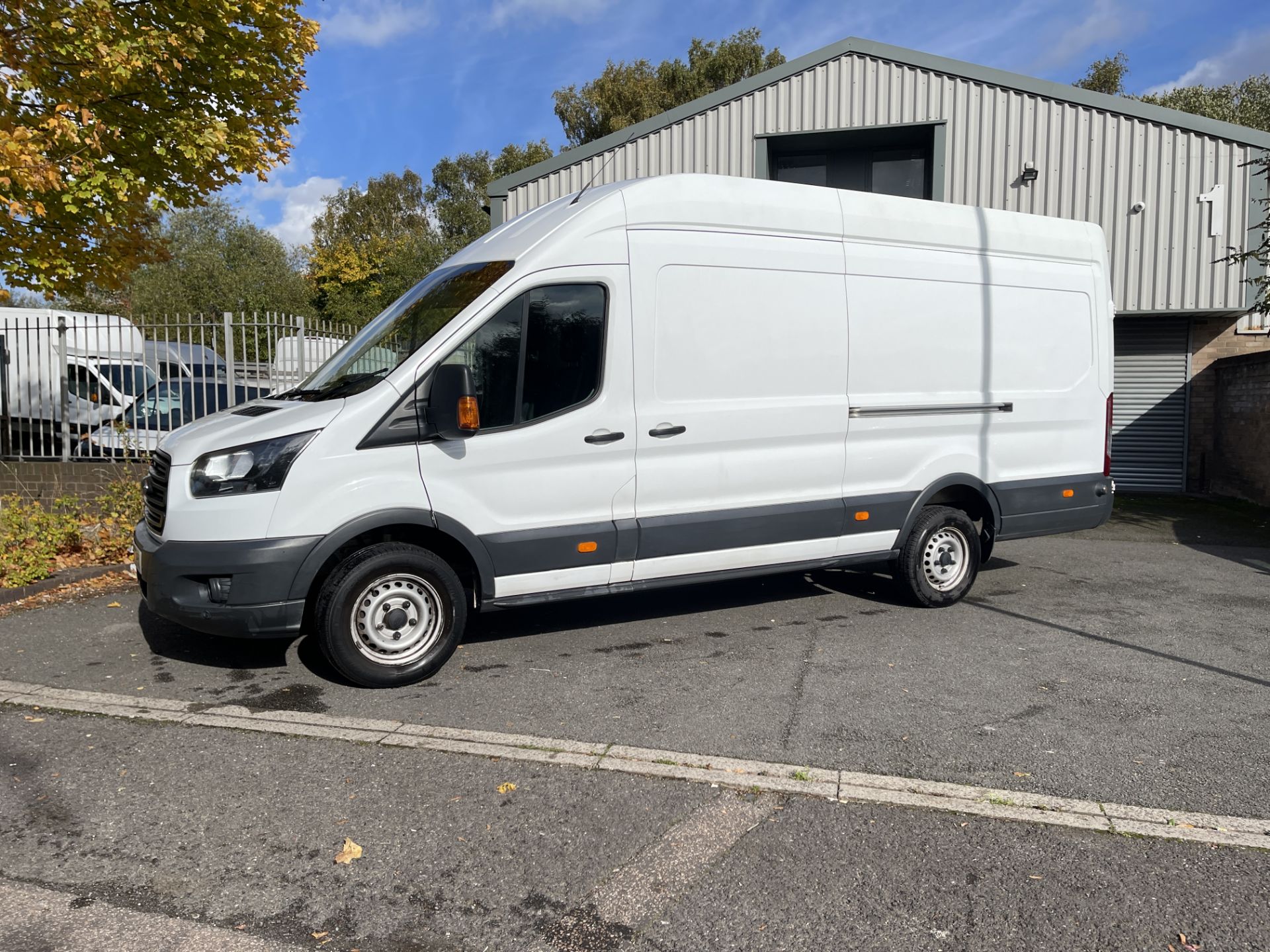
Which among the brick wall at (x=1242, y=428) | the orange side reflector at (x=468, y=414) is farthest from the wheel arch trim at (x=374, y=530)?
the brick wall at (x=1242, y=428)

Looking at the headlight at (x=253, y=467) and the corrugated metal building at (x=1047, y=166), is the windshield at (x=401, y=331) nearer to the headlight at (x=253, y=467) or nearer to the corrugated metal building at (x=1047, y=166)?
the headlight at (x=253, y=467)

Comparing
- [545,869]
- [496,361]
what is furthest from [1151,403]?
[545,869]

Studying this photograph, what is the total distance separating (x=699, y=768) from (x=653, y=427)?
7.07 ft

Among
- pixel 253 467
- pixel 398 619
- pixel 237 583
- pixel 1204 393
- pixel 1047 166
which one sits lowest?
pixel 398 619

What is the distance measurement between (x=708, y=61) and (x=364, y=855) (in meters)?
40.7

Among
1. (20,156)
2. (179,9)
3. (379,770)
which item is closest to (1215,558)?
(379,770)

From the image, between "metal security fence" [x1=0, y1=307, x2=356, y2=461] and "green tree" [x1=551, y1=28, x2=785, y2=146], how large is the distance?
30.4 metres

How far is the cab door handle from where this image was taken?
5312 mm

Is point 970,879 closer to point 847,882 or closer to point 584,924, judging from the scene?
point 847,882

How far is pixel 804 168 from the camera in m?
15.9

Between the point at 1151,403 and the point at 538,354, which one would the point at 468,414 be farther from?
the point at 1151,403

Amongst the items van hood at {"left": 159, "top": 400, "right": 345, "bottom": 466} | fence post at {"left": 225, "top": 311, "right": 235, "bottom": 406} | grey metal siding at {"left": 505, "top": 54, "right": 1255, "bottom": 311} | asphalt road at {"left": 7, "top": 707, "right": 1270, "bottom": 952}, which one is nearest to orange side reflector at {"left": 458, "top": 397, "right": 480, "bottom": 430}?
van hood at {"left": 159, "top": 400, "right": 345, "bottom": 466}

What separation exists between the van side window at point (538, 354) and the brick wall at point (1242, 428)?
36.9ft

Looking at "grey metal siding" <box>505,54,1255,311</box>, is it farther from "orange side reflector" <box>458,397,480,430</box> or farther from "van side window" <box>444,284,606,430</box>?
"orange side reflector" <box>458,397,480,430</box>
